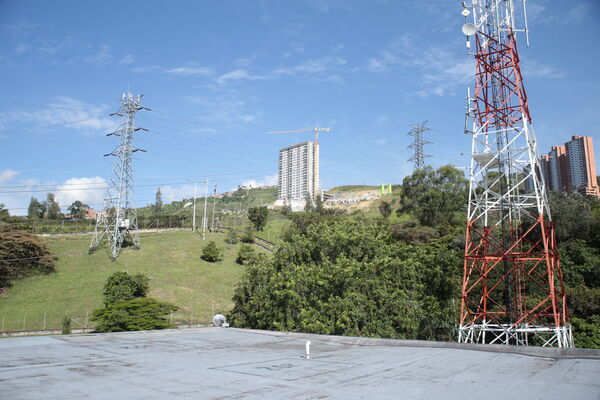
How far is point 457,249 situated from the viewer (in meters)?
33.5

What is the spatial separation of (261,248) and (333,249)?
1270 inches

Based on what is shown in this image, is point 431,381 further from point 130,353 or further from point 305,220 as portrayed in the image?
point 305,220

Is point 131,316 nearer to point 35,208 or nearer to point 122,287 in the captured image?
point 122,287

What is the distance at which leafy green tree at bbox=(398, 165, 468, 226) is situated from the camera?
49938 mm

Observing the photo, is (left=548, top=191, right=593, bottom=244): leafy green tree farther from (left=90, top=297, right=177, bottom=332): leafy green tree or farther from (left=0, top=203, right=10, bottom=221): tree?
(left=0, top=203, right=10, bottom=221): tree

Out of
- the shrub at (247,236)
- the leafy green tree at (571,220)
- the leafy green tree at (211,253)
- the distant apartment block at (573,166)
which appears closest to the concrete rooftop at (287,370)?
the leafy green tree at (571,220)

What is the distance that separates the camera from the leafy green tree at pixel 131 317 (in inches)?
866

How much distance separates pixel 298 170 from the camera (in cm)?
13575

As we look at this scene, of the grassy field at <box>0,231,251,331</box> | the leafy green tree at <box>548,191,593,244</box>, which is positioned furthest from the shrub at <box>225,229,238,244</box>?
the leafy green tree at <box>548,191,593,244</box>

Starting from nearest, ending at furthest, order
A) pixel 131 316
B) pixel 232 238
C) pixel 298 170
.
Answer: pixel 131 316, pixel 232 238, pixel 298 170

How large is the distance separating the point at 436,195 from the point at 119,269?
37.6 metres

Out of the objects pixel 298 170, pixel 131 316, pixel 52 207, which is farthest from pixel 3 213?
pixel 298 170

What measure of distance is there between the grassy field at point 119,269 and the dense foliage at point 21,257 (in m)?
0.99

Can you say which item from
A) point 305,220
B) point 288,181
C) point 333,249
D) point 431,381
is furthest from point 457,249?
point 288,181
